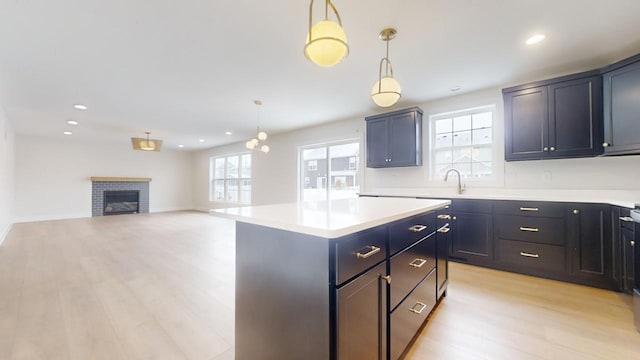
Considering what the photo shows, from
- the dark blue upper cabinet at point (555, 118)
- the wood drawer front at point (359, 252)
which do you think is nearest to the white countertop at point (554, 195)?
the dark blue upper cabinet at point (555, 118)

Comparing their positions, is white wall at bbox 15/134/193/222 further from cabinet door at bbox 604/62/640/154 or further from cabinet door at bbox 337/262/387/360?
cabinet door at bbox 604/62/640/154

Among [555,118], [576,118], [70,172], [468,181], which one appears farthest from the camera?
[70,172]

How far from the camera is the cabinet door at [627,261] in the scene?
2.25 meters

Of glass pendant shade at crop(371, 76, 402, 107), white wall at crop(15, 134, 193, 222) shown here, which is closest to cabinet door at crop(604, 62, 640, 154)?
glass pendant shade at crop(371, 76, 402, 107)

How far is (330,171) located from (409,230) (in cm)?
442

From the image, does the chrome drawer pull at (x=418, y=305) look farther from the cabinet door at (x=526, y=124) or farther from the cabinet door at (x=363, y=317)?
the cabinet door at (x=526, y=124)

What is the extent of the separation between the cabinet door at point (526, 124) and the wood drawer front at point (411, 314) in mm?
2324

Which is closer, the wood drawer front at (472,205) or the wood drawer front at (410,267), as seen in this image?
the wood drawer front at (410,267)

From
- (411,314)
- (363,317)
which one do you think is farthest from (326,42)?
(411,314)

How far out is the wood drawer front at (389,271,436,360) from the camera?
1.42 meters

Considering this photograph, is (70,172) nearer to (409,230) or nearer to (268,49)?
(268,49)

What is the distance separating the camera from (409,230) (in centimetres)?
160

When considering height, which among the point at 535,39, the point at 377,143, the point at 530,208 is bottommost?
the point at 530,208

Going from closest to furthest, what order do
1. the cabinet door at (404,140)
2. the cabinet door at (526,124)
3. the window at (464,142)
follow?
the cabinet door at (526,124) < the window at (464,142) < the cabinet door at (404,140)
